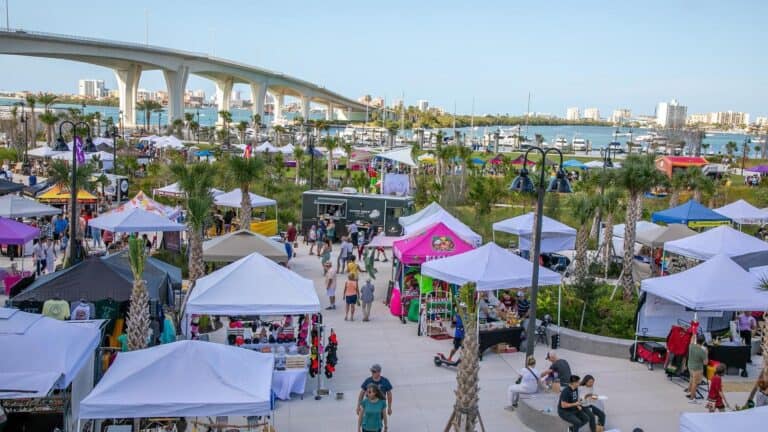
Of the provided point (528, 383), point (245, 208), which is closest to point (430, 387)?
point (528, 383)

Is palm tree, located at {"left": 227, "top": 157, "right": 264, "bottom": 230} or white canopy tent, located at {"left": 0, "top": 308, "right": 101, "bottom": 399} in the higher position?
palm tree, located at {"left": 227, "top": 157, "right": 264, "bottom": 230}

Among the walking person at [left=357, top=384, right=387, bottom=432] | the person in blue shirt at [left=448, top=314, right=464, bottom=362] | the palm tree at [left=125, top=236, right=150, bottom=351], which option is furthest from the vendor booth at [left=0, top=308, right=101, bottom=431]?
the person in blue shirt at [left=448, top=314, right=464, bottom=362]

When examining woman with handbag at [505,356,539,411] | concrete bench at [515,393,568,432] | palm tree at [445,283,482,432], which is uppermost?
palm tree at [445,283,482,432]

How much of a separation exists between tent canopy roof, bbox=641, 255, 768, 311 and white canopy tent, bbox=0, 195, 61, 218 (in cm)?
1656

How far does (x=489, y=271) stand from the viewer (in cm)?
1409

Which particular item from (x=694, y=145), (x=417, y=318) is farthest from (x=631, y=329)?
(x=694, y=145)

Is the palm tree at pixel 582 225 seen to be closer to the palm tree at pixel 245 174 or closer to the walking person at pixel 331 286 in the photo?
the walking person at pixel 331 286

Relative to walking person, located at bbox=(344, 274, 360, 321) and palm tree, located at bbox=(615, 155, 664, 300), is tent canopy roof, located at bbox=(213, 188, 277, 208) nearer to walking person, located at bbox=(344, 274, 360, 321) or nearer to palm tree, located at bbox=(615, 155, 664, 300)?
walking person, located at bbox=(344, 274, 360, 321)

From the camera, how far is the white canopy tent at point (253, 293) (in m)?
11.6

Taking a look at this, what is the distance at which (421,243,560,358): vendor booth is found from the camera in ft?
45.4

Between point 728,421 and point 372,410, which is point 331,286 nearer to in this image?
point 372,410

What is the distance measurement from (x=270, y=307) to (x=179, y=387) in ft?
12.4

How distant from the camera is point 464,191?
36.7m

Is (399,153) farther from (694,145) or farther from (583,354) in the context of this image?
(694,145)
